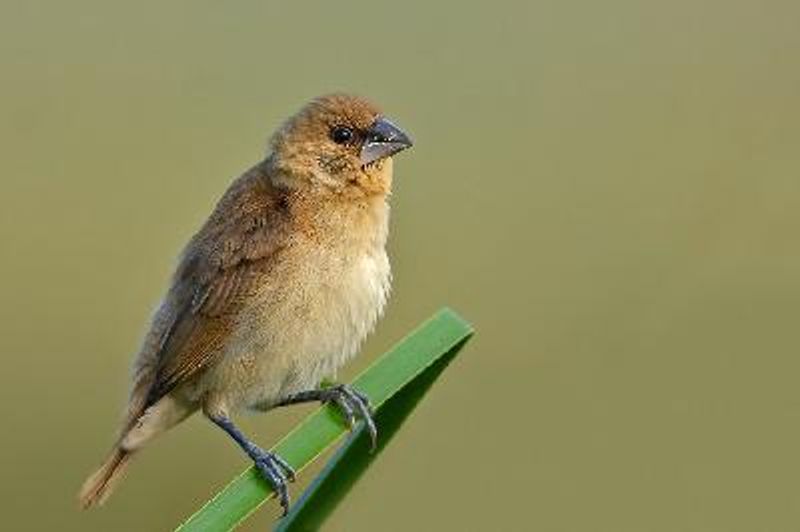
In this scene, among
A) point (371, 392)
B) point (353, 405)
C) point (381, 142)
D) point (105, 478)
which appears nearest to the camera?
point (371, 392)

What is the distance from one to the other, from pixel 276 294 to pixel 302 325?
→ 8 cm

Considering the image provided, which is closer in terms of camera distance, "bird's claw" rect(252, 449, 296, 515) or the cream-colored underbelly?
"bird's claw" rect(252, 449, 296, 515)

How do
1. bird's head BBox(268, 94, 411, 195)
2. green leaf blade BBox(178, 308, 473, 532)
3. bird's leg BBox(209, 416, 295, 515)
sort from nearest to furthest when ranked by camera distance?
1. green leaf blade BBox(178, 308, 473, 532)
2. bird's leg BBox(209, 416, 295, 515)
3. bird's head BBox(268, 94, 411, 195)

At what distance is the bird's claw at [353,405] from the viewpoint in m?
2.28

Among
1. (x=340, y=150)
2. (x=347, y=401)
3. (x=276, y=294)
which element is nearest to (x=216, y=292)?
(x=276, y=294)

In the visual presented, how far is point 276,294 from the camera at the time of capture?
338 centimetres

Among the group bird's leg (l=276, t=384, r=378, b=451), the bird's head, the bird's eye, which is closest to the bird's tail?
bird's leg (l=276, t=384, r=378, b=451)

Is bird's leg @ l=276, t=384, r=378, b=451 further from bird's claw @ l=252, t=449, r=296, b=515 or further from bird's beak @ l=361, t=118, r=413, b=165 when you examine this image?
bird's beak @ l=361, t=118, r=413, b=165

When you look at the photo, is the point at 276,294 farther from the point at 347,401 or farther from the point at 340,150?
the point at 347,401

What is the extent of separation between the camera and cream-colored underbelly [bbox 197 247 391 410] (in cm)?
337

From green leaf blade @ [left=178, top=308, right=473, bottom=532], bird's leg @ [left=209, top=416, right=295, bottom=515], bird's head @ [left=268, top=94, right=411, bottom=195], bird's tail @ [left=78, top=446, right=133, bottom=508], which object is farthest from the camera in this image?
bird's head @ [left=268, top=94, right=411, bottom=195]

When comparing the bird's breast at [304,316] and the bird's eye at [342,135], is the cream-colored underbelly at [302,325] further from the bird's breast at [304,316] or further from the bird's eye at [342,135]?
the bird's eye at [342,135]

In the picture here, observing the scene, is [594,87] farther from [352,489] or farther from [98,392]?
[352,489]

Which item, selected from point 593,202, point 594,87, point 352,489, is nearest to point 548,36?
point 594,87
